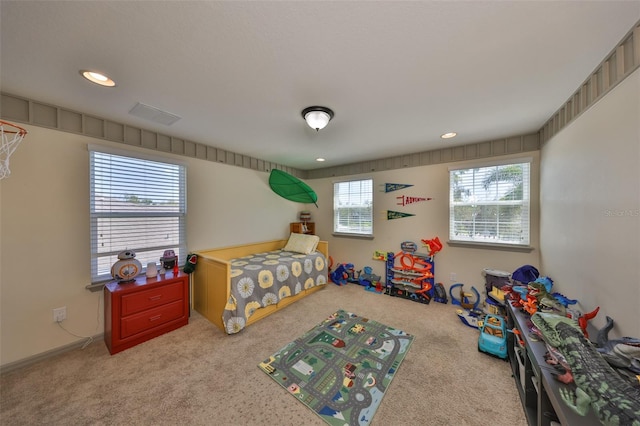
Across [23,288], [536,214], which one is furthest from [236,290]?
[536,214]

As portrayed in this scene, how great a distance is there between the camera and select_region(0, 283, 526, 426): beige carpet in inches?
56.2

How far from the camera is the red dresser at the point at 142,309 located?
2.07 meters

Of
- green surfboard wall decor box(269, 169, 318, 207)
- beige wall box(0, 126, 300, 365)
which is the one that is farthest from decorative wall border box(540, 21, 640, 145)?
beige wall box(0, 126, 300, 365)

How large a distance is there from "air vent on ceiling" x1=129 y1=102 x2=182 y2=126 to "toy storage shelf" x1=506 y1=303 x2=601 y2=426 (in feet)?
11.6

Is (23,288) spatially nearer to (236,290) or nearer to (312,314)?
(236,290)

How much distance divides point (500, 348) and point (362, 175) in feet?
10.3

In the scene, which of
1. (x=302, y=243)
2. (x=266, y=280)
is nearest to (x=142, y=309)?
(x=266, y=280)

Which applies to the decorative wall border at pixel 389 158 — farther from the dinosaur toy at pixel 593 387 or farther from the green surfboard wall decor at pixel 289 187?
the dinosaur toy at pixel 593 387

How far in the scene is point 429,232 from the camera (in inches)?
136

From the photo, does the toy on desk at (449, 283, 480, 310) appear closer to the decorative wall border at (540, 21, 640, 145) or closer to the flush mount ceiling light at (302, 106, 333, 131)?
the decorative wall border at (540, 21, 640, 145)

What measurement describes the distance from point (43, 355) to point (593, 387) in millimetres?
4079

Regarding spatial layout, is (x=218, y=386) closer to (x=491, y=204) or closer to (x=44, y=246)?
(x=44, y=246)

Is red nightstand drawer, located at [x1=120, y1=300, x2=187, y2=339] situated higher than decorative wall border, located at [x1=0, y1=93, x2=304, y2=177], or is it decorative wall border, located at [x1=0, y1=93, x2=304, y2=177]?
decorative wall border, located at [x1=0, y1=93, x2=304, y2=177]

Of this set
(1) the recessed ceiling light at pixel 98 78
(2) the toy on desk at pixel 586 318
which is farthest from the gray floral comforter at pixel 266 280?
(2) the toy on desk at pixel 586 318
